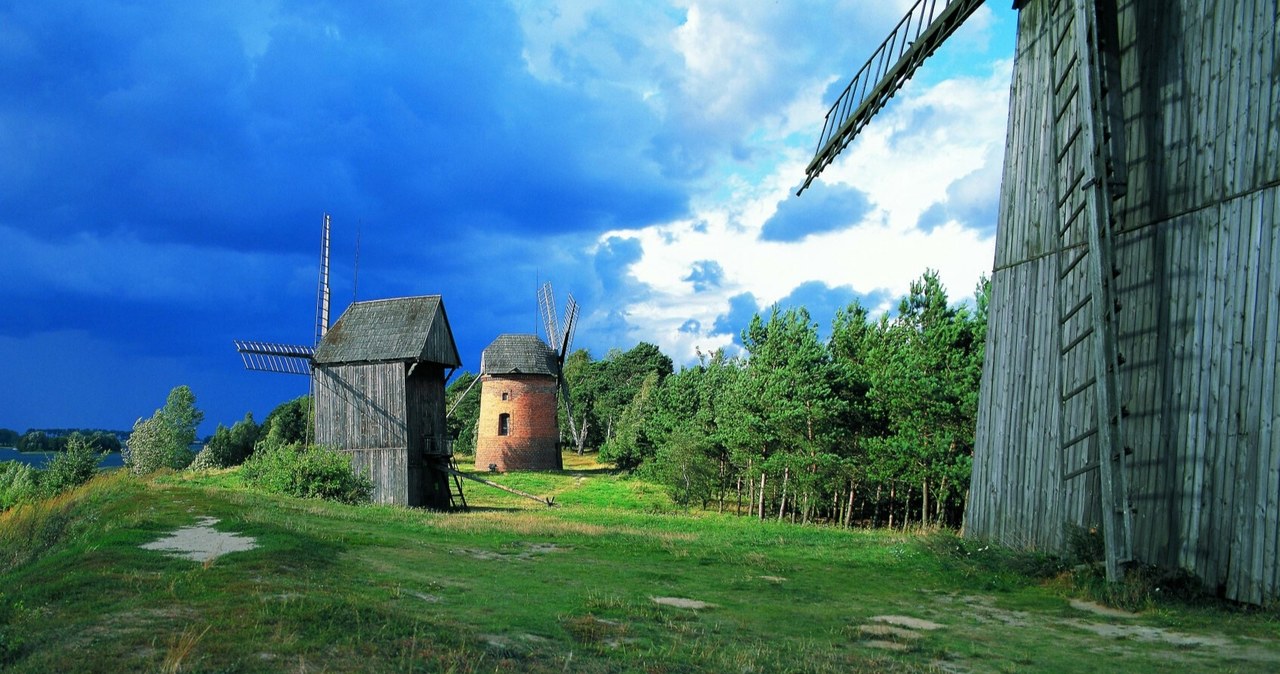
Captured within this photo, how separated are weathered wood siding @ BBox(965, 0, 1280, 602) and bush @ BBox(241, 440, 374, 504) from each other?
21788mm

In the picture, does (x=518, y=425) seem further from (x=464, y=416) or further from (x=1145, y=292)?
(x=1145, y=292)

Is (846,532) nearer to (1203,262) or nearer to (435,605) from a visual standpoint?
(1203,262)

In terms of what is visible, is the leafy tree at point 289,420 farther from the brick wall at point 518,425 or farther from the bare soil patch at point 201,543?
the bare soil patch at point 201,543

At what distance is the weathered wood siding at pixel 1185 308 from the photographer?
10.4m

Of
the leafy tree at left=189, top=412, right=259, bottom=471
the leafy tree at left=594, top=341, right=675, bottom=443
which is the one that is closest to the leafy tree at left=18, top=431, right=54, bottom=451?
the leafy tree at left=189, top=412, right=259, bottom=471

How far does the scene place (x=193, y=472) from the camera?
154ft

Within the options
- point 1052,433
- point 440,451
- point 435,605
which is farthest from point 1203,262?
point 440,451

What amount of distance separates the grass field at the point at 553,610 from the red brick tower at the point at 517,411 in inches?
1509

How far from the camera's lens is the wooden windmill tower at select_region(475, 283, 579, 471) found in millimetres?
55125

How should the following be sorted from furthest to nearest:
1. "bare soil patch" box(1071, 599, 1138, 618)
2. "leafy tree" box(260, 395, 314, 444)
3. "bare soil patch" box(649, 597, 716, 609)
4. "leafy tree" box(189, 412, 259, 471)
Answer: "leafy tree" box(260, 395, 314, 444) < "leafy tree" box(189, 412, 259, 471) < "bare soil patch" box(1071, 599, 1138, 618) < "bare soil patch" box(649, 597, 716, 609)

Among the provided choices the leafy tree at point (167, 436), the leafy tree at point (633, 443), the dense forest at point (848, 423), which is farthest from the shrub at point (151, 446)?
the dense forest at point (848, 423)

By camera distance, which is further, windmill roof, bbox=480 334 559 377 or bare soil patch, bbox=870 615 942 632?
windmill roof, bbox=480 334 559 377

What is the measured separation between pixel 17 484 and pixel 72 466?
1985 millimetres

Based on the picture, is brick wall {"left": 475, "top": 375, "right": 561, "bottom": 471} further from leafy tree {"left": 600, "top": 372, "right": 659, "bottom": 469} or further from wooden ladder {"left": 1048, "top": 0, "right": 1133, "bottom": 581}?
wooden ladder {"left": 1048, "top": 0, "right": 1133, "bottom": 581}
